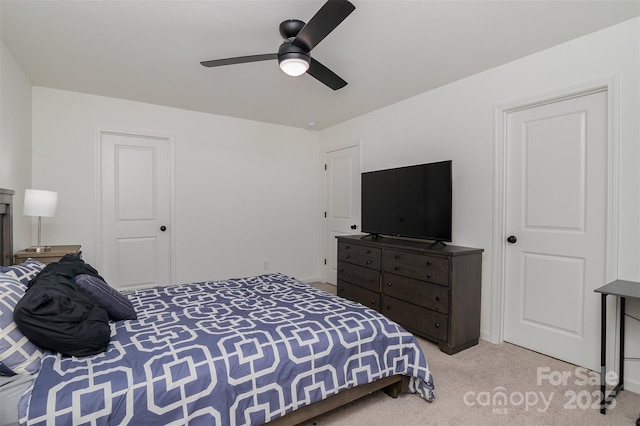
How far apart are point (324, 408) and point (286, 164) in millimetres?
3702

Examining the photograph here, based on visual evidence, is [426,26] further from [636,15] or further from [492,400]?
[492,400]

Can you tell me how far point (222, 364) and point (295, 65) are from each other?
1708mm

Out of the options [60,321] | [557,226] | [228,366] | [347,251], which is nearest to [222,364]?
[228,366]

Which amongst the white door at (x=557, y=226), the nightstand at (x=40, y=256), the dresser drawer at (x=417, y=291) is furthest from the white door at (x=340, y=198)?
the nightstand at (x=40, y=256)

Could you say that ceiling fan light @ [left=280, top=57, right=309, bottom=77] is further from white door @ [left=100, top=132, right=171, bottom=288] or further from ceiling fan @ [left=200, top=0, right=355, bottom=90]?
white door @ [left=100, top=132, right=171, bottom=288]

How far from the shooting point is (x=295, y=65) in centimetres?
200

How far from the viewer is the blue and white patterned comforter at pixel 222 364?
1.27 metres

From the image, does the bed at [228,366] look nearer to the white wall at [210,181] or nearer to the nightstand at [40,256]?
the nightstand at [40,256]

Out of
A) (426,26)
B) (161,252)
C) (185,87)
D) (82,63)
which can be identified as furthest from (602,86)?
(161,252)

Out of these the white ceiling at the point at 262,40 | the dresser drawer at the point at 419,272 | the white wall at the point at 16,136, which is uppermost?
the white ceiling at the point at 262,40

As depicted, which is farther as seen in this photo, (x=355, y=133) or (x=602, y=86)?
(x=355, y=133)

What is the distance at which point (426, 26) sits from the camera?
2.21 meters

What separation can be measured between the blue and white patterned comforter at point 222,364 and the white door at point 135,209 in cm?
188

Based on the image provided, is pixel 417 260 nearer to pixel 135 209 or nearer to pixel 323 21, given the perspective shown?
pixel 323 21
